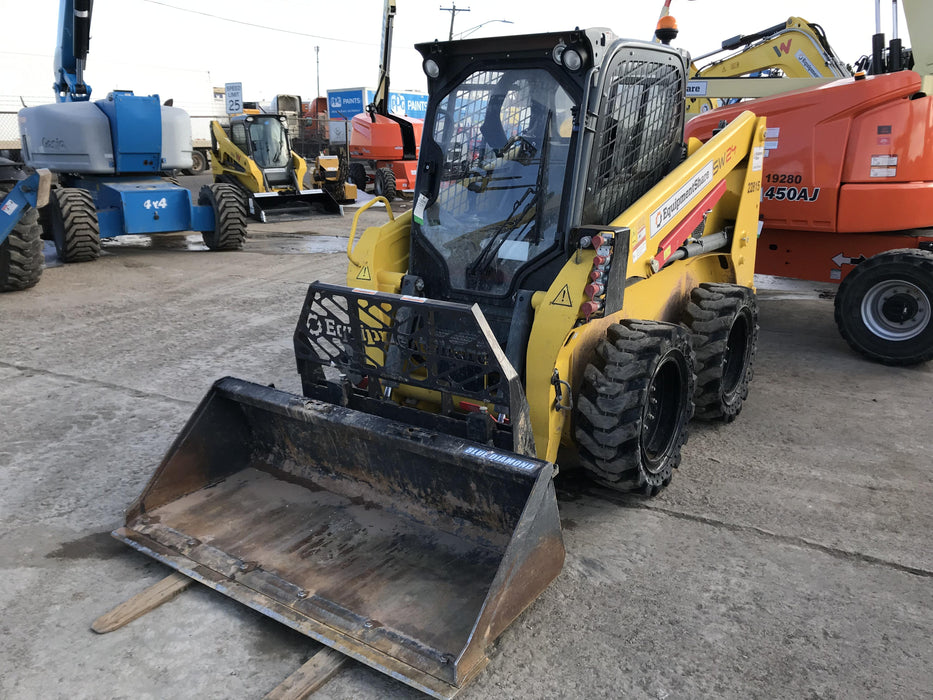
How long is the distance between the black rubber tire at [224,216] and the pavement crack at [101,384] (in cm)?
618

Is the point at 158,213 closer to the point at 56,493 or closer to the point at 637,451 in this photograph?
the point at 56,493

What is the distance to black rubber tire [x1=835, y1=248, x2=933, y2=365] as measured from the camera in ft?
20.1

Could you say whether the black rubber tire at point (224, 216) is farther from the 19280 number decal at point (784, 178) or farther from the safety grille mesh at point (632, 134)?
the safety grille mesh at point (632, 134)

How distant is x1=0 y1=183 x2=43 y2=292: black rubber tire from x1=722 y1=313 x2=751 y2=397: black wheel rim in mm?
7755

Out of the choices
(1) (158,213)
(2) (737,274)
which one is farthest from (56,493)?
(1) (158,213)

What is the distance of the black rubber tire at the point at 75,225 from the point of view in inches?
412

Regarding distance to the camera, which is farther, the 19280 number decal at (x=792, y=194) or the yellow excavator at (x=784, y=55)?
the yellow excavator at (x=784, y=55)

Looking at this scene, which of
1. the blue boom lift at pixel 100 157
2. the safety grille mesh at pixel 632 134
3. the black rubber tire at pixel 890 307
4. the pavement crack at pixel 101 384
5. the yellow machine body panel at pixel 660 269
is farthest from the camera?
the blue boom lift at pixel 100 157

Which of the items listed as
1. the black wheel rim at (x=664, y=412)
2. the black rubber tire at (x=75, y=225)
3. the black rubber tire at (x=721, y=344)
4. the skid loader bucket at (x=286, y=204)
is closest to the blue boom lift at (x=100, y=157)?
the black rubber tire at (x=75, y=225)

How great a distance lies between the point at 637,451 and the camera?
146 inches

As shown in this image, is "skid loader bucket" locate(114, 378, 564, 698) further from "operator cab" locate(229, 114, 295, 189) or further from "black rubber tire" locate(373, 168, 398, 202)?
"black rubber tire" locate(373, 168, 398, 202)

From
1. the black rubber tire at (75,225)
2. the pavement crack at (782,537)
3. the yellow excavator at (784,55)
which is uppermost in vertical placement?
the yellow excavator at (784,55)

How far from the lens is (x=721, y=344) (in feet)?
15.5

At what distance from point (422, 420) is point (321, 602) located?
102 centimetres
